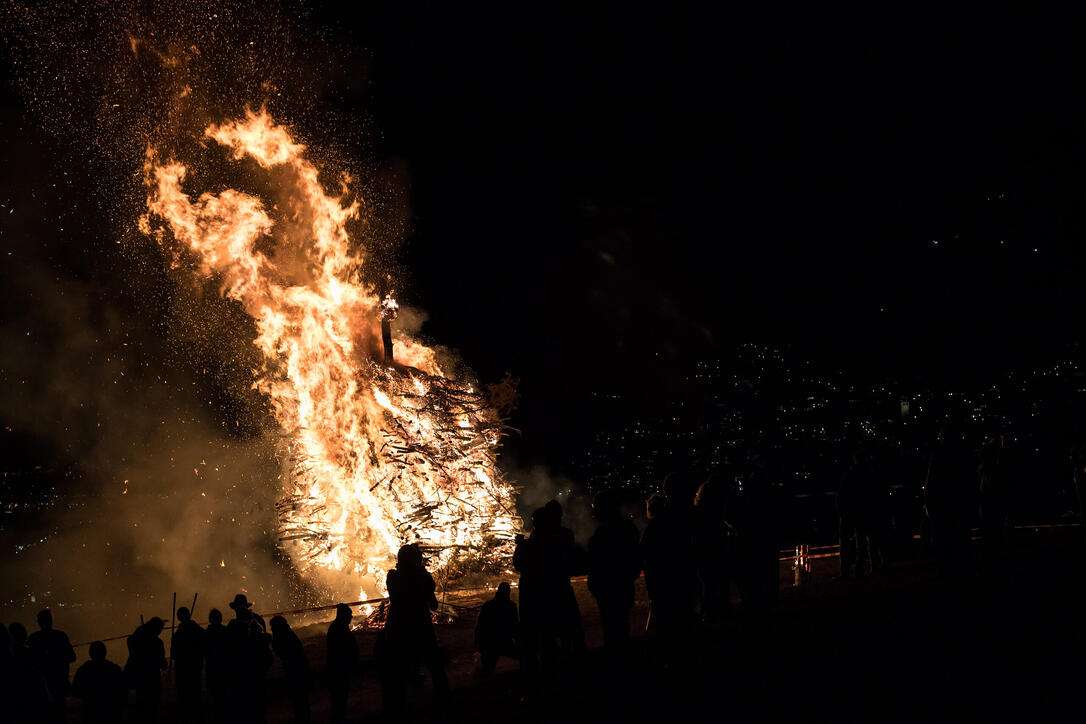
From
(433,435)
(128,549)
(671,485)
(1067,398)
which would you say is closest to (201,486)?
(128,549)

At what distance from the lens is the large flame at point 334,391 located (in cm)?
1549

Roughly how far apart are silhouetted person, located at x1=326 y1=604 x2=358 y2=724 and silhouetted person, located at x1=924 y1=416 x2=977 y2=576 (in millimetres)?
6633

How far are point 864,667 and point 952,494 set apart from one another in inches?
141

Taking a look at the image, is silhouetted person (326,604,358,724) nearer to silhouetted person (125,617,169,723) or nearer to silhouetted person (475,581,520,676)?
silhouetted person (125,617,169,723)

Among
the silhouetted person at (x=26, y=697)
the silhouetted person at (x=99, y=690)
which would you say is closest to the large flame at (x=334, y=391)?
the silhouetted person at (x=99, y=690)

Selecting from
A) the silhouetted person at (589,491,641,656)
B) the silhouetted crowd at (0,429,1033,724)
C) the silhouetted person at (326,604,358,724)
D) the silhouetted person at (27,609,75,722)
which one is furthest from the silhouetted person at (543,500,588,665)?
the silhouetted person at (27,609,75,722)

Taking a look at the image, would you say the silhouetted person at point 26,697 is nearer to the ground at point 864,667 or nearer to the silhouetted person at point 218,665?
the silhouetted person at point 218,665

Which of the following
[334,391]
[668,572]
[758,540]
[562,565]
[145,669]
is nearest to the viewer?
[562,565]

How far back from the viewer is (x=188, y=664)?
7.83 metres

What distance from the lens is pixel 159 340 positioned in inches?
1286

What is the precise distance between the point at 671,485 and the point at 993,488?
6.00 m

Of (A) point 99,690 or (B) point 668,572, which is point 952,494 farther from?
(A) point 99,690

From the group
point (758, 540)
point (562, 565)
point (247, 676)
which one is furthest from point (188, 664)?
point (758, 540)

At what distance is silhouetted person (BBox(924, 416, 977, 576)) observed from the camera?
8.45 m
